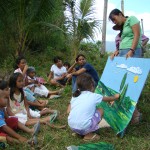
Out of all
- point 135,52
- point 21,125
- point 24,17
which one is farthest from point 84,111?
point 24,17

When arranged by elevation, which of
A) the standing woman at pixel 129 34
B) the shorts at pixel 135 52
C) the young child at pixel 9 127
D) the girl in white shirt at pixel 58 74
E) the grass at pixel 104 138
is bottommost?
the girl in white shirt at pixel 58 74

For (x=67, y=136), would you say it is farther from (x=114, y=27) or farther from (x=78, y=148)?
(x=114, y=27)

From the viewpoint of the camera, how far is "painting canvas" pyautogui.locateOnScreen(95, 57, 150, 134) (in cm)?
383

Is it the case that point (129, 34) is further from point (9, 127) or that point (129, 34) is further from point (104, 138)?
point (9, 127)

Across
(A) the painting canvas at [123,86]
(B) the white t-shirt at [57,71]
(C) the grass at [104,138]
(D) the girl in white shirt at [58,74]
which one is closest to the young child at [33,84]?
(D) the girl in white shirt at [58,74]

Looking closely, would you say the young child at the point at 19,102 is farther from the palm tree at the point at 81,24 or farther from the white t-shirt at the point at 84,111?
the palm tree at the point at 81,24

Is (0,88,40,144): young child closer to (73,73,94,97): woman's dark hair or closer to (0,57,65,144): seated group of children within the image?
(0,57,65,144): seated group of children

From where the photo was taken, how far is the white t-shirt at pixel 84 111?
12.5 feet

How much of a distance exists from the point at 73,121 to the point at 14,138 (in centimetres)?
76

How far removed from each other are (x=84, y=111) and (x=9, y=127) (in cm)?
96

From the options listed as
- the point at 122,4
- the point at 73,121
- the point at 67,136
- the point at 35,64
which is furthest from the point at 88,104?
the point at 122,4

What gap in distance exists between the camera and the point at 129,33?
433cm

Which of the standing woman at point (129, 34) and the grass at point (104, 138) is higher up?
the standing woman at point (129, 34)

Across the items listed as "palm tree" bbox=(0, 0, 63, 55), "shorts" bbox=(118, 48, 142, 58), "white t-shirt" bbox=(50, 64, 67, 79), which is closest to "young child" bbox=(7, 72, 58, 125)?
"shorts" bbox=(118, 48, 142, 58)
